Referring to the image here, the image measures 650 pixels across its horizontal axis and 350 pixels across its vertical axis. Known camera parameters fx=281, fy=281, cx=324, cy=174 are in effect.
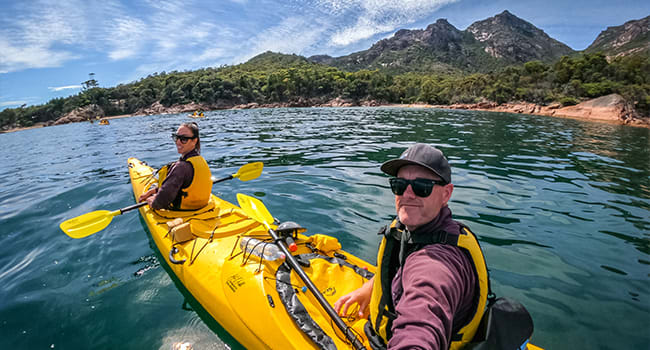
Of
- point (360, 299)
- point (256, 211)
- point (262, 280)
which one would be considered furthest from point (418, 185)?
point (256, 211)

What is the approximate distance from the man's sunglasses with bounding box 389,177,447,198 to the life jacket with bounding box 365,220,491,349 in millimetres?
257

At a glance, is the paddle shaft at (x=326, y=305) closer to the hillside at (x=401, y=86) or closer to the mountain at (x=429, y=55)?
the hillside at (x=401, y=86)

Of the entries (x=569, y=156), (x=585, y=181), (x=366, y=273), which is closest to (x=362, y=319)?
(x=366, y=273)

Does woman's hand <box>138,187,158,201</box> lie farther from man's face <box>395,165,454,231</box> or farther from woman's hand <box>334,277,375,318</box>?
man's face <box>395,165,454,231</box>

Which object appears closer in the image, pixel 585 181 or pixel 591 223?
pixel 591 223

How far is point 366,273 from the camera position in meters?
3.24

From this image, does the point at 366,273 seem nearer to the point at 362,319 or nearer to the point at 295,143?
the point at 362,319

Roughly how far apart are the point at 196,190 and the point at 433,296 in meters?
4.72

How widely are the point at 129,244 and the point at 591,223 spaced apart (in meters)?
9.01

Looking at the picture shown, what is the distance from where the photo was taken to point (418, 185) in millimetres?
1749

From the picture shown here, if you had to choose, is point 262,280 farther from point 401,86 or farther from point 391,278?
point 401,86

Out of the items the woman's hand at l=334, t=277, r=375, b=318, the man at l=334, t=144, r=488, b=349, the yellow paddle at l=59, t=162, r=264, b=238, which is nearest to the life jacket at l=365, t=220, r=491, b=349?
the man at l=334, t=144, r=488, b=349

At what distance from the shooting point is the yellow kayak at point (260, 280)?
2.56 meters

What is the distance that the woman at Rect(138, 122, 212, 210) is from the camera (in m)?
4.91
